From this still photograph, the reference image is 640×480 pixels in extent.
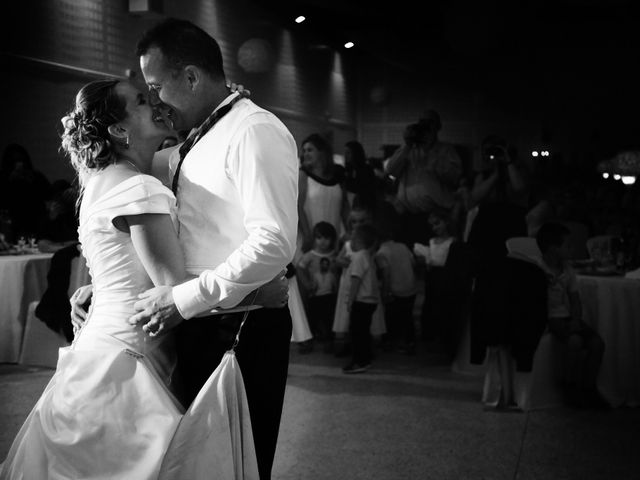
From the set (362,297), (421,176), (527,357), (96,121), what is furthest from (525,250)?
(96,121)

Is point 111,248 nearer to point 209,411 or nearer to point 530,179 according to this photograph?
point 209,411

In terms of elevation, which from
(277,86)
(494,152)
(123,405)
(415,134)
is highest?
(277,86)

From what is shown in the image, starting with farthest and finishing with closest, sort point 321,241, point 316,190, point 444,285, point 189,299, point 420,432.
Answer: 1. point 316,190
2. point 321,241
3. point 444,285
4. point 420,432
5. point 189,299

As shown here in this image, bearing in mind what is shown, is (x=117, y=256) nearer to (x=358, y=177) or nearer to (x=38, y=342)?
(x=38, y=342)

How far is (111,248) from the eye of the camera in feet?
4.84

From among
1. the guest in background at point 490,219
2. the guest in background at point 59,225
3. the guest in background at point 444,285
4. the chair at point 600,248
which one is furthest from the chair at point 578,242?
Answer: the guest in background at point 59,225

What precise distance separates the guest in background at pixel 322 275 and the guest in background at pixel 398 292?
337 millimetres

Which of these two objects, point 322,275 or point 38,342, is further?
point 322,275

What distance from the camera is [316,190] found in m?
5.21

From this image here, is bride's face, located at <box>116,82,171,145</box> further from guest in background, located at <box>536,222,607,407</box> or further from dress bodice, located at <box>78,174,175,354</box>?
guest in background, located at <box>536,222,607,407</box>

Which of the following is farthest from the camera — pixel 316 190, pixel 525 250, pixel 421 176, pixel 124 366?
pixel 421 176

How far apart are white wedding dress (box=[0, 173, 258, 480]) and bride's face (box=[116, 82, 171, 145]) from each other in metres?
0.12

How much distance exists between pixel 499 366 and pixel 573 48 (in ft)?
9.53

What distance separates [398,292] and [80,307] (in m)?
3.43
